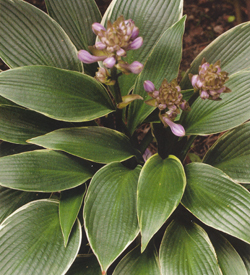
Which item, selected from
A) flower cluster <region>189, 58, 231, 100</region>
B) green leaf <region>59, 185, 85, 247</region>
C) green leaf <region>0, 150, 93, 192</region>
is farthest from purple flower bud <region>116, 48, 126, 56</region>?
green leaf <region>59, 185, 85, 247</region>

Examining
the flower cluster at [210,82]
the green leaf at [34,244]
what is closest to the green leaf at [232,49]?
the flower cluster at [210,82]

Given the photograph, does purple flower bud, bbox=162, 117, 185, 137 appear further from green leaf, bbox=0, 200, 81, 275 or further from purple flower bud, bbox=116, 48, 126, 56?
green leaf, bbox=0, 200, 81, 275

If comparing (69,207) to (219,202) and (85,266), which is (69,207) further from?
(219,202)

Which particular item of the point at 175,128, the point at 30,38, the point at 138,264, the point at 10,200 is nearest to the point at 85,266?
the point at 138,264

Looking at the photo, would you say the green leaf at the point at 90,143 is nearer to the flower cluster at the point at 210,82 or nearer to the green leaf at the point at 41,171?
the green leaf at the point at 41,171

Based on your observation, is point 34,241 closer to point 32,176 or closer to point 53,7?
point 32,176
